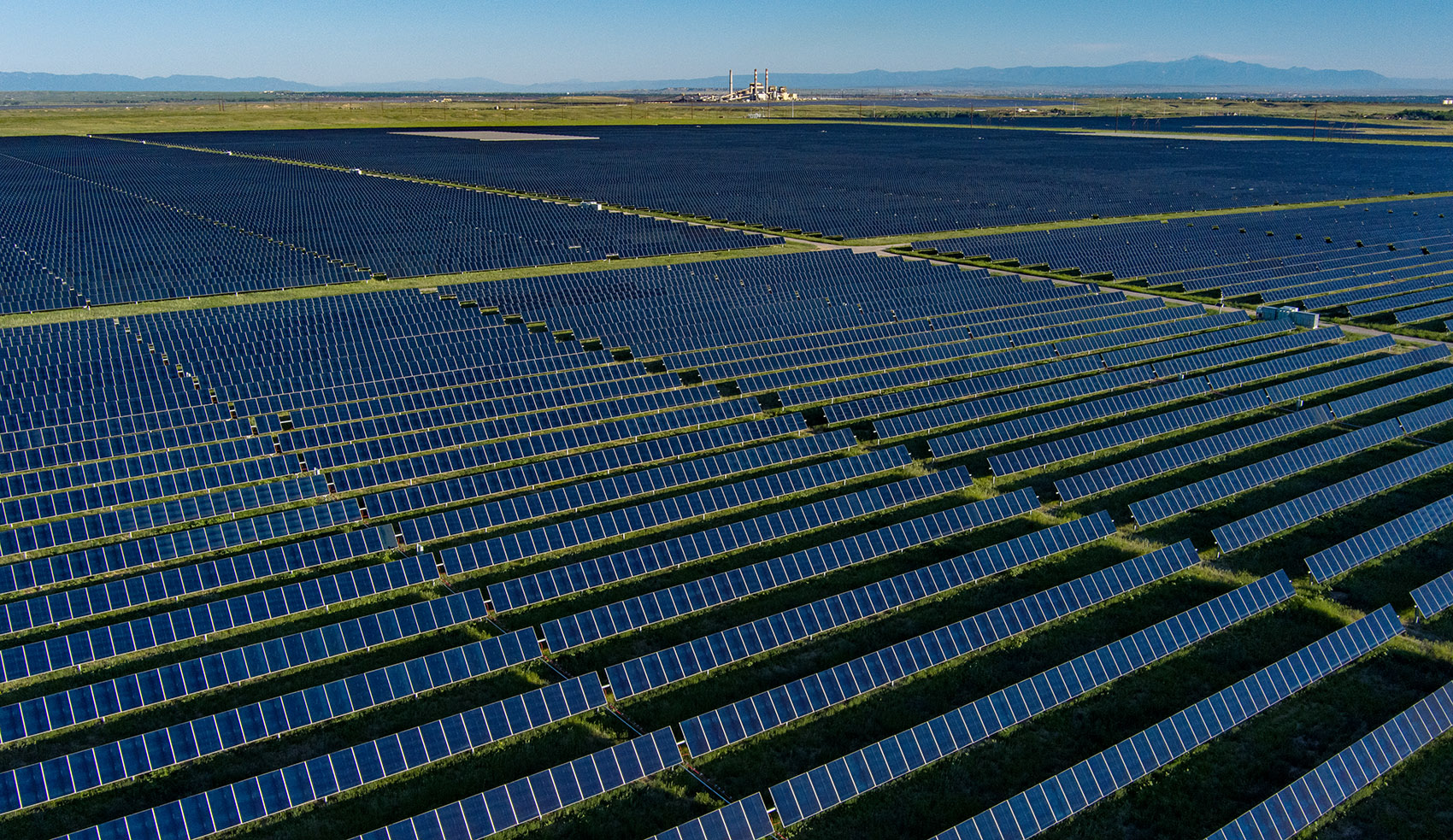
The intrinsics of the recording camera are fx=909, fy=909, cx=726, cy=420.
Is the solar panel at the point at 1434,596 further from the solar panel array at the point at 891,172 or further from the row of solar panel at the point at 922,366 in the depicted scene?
the solar panel array at the point at 891,172

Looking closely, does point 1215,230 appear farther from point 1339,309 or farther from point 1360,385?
point 1360,385

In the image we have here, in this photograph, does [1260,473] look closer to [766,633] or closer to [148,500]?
[766,633]

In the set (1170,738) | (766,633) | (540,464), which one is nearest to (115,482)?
(540,464)

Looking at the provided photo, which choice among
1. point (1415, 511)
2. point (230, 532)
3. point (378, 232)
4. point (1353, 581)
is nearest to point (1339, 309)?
point (1415, 511)

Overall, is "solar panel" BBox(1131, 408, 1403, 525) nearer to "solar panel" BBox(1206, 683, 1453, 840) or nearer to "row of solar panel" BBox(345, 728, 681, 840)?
"solar panel" BBox(1206, 683, 1453, 840)

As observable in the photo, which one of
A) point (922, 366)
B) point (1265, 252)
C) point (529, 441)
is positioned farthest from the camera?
point (1265, 252)

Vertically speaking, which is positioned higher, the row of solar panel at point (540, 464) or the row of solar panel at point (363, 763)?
the row of solar panel at point (540, 464)

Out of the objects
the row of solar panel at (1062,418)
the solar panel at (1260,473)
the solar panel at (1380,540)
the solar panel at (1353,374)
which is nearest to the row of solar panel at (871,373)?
the row of solar panel at (1062,418)
